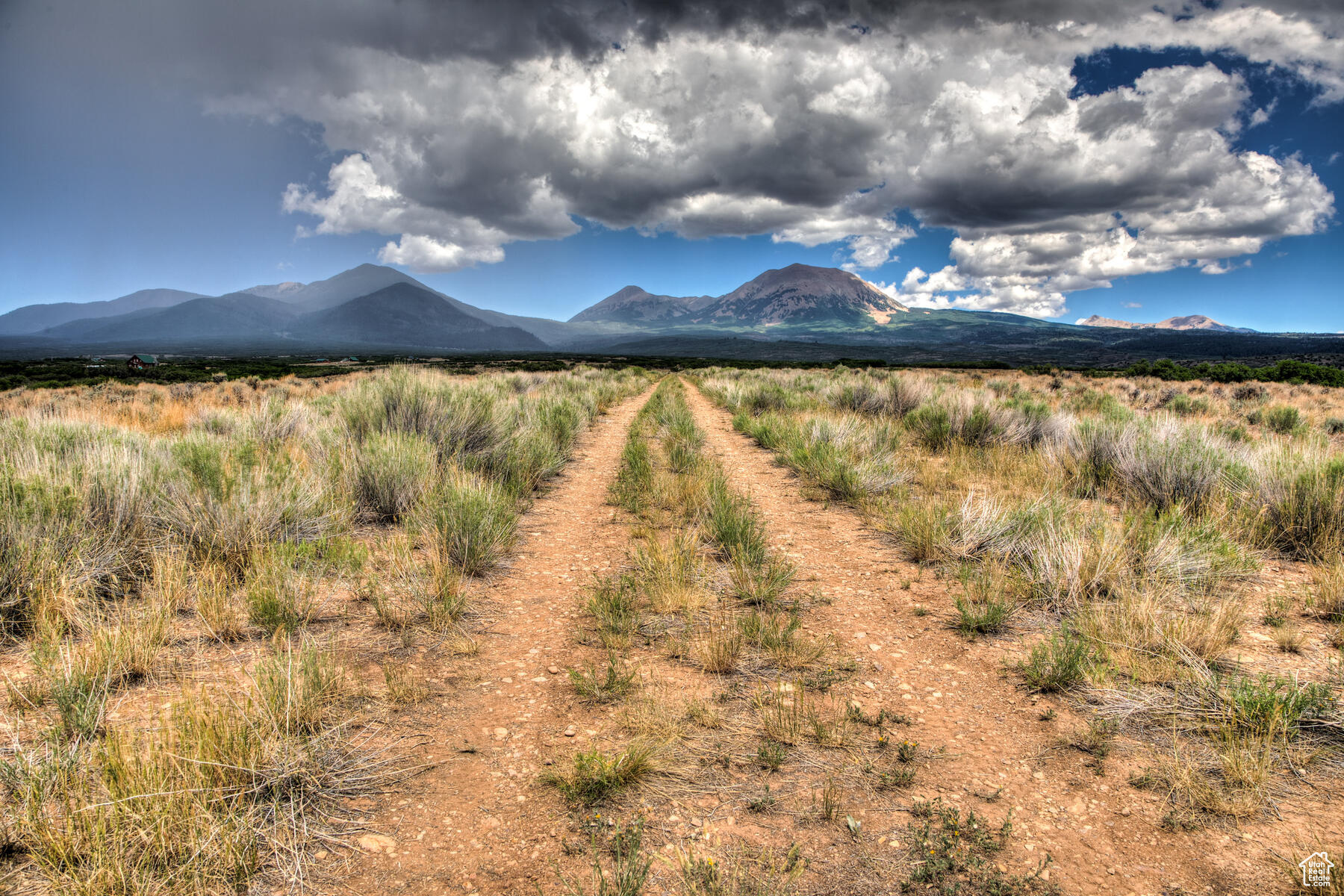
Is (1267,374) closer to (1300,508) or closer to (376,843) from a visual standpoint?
(1300,508)

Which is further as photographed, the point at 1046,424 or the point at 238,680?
the point at 1046,424

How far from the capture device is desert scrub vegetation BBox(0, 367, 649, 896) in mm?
1940

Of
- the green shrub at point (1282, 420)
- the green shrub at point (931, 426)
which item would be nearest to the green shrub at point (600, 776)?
the green shrub at point (931, 426)

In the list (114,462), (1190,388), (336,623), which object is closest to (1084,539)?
(336,623)

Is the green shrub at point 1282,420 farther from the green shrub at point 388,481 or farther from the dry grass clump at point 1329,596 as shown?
the green shrub at point 388,481

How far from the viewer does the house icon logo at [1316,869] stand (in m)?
1.90

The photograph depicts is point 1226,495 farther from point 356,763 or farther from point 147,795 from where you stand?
point 147,795

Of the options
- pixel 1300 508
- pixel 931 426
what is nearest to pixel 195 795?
pixel 1300 508

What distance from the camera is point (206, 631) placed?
3518 mm

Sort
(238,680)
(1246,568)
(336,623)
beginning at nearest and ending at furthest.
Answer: (238,680) → (336,623) → (1246,568)

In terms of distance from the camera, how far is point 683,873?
1.96m

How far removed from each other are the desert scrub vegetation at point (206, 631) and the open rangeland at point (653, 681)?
2 cm

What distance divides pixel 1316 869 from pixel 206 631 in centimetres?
551

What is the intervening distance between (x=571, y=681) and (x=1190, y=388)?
30542 mm
